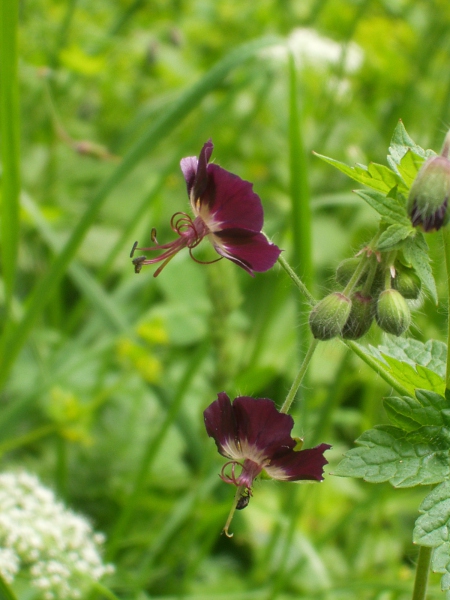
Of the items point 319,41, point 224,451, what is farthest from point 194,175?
point 319,41

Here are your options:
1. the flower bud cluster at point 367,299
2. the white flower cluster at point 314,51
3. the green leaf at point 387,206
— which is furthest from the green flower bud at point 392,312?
the white flower cluster at point 314,51

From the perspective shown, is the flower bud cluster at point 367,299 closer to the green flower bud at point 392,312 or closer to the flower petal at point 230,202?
the green flower bud at point 392,312

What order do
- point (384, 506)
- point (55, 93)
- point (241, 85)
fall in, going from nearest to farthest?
point (241, 85)
point (384, 506)
point (55, 93)

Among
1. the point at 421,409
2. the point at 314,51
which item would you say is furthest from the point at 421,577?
the point at 314,51

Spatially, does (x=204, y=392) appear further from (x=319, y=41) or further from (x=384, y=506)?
(x=319, y=41)

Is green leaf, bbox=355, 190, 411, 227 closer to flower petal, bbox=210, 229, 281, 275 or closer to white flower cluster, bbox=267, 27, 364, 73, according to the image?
flower petal, bbox=210, 229, 281, 275
